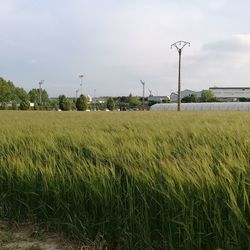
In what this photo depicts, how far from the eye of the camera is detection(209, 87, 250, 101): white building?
407 ft

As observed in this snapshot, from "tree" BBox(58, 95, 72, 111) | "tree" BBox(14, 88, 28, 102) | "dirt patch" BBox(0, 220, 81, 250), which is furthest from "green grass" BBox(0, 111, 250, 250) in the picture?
"tree" BBox(14, 88, 28, 102)

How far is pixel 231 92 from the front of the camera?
127 m

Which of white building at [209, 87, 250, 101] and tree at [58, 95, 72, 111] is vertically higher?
white building at [209, 87, 250, 101]

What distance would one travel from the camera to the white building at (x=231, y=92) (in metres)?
124

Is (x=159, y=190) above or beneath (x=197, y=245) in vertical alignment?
above

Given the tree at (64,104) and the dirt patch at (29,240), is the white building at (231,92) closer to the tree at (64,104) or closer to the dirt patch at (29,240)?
the tree at (64,104)

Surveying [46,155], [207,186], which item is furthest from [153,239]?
[46,155]

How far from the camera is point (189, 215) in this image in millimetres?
2666

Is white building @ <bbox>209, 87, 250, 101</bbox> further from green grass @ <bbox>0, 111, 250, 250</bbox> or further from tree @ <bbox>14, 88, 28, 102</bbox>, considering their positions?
green grass @ <bbox>0, 111, 250, 250</bbox>

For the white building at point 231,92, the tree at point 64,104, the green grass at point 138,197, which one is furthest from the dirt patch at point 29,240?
the white building at point 231,92

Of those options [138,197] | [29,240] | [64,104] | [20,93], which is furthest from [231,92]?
[29,240]

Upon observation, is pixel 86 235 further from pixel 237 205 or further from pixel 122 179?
pixel 237 205

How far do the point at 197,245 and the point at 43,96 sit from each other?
112 meters

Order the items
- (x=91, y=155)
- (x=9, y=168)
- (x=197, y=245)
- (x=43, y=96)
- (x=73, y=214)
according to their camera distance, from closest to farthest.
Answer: (x=197, y=245)
(x=73, y=214)
(x=9, y=168)
(x=91, y=155)
(x=43, y=96)
